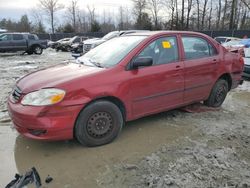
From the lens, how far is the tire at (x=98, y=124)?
156 inches

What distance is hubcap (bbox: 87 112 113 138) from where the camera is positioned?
4061 millimetres

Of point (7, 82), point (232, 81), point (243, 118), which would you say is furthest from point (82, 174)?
point (7, 82)

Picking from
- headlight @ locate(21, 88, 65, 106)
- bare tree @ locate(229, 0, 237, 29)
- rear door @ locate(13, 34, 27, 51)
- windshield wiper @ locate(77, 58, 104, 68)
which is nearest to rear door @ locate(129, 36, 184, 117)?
windshield wiper @ locate(77, 58, 104, 68)

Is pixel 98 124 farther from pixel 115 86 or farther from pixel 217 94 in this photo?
pixel 217 94

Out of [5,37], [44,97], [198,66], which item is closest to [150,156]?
[44,97]

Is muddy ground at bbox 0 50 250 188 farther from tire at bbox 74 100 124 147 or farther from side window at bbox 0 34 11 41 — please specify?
side window at bbox 0 34 11 41

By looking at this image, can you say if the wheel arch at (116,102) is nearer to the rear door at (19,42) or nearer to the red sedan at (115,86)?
the red sedan at (115,86)

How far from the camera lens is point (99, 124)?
4.13 metres

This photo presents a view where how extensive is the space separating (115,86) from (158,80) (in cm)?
85

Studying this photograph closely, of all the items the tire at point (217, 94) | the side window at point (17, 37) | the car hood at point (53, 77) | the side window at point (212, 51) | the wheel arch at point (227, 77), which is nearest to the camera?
the car hood at point (53, 77)

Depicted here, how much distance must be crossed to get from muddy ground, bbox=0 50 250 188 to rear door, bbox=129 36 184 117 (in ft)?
1.47

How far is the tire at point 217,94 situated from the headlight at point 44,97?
131 inches

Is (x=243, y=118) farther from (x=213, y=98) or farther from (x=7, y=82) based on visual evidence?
(x=7, y=82)

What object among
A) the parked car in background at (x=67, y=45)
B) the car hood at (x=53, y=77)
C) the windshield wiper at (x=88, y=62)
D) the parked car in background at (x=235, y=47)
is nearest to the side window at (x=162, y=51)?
the windshield wiper at (x=88, y=62)
